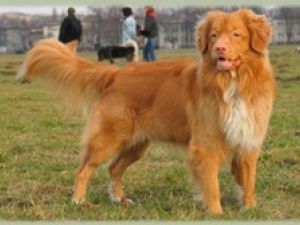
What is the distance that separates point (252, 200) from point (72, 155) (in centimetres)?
296

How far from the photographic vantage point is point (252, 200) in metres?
5.54

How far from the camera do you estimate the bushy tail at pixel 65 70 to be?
20.5ft

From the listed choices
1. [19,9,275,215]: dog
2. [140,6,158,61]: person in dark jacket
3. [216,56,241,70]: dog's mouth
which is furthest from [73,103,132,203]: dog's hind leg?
[140,6,158,61]: person in dark jacket

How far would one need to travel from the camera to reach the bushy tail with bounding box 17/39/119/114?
6.24 meters

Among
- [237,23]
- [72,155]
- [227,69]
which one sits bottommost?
[72,155]

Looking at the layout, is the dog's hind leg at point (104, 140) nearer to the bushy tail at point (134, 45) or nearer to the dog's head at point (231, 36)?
the dog's head at point (231, 36)

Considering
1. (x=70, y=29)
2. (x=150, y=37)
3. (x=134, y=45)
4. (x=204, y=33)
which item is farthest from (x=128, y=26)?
(x=204, y=33)

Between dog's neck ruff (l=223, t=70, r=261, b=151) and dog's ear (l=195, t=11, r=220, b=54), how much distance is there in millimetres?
347

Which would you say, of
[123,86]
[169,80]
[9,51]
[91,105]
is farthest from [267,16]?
[9,51]

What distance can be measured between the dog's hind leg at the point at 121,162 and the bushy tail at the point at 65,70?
64cm

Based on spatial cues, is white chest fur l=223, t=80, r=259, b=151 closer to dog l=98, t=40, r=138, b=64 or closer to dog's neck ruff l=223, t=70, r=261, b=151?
dog's neck ruff l=223, t=70, r=261, b=151

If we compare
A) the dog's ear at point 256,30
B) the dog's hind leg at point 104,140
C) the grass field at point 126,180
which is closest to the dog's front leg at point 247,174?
the grass field at point 126,180

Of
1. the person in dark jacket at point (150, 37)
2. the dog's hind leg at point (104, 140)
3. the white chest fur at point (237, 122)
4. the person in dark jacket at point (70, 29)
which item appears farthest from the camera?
the person in dark jacket at point (150, 37)

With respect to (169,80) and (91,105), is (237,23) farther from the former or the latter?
(91,105)
